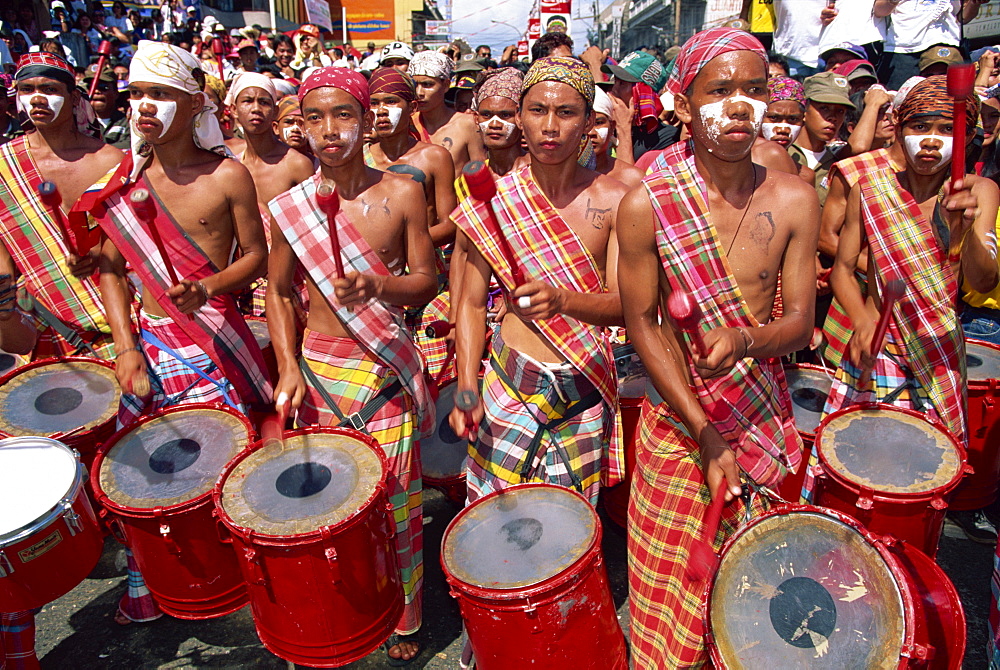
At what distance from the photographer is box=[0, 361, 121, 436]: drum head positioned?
12.0 feet

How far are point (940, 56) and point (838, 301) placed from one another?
422cm

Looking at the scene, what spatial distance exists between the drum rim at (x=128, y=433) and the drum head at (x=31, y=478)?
0.68ft

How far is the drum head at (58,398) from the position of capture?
3.64 m

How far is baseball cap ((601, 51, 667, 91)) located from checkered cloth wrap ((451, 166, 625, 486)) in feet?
16.8

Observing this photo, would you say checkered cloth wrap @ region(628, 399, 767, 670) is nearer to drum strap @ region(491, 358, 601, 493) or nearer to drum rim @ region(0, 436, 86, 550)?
drum strap @ region(491, 358, 601, 493)

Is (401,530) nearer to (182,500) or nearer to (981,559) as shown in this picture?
(182,500)

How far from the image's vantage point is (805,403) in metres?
4.09

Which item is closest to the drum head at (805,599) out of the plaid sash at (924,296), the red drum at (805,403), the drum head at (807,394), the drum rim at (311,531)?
the red drum at (805,403)

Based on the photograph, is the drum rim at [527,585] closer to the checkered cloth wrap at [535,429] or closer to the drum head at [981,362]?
the checkered cloth wrap at [535,429]

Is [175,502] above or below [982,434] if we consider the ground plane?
above

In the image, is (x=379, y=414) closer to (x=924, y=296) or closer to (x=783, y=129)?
(x=924, y=296)

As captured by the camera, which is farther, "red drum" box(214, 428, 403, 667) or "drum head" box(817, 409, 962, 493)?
"drum head" box(817, 409, 962, 493)

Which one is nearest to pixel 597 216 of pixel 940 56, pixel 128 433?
pixel 128 433

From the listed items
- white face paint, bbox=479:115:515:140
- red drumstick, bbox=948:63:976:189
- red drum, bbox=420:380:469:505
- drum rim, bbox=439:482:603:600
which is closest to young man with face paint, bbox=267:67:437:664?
red drum, bbox=420:380:469:505
